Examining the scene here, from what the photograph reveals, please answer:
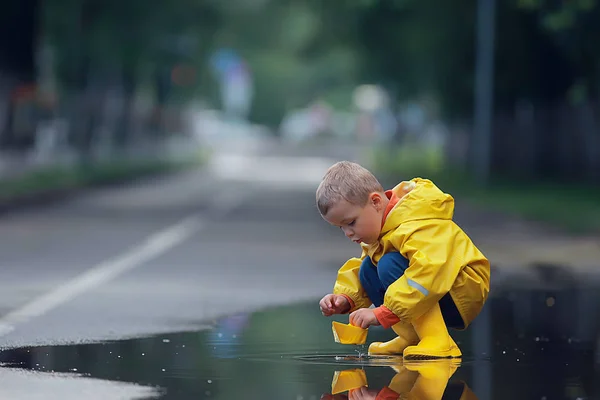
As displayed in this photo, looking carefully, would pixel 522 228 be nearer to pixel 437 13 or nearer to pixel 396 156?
pixel 437 13

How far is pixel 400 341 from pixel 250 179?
44387 millimetres

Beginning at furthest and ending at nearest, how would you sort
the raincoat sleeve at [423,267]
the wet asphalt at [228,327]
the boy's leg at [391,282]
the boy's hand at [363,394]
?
the boy's leg at [391,282], the raincoat sleeve at [423,267], the wet asphalt at [228,327], the boy's hand at [363,394]

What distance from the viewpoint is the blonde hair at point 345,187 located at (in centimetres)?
781

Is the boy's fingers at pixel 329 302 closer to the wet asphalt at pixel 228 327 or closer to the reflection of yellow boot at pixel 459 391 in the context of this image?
the wet asphalt at pixel 228 327

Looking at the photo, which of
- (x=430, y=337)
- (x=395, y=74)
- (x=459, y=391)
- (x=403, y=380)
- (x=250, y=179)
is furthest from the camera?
(x=395, y=74)

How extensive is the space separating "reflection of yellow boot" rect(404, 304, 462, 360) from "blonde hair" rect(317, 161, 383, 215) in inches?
26.8

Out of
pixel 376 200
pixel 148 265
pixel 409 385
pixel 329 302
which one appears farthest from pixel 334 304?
pixel 148 265

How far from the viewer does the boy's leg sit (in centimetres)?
802

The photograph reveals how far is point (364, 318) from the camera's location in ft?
25.7

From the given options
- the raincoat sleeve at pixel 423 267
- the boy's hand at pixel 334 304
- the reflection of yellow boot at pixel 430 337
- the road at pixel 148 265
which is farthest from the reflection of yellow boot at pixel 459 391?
the road at pixel 148 265

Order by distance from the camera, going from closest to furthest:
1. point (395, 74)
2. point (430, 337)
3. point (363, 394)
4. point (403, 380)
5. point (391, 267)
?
point (363, 394) < point (403, 380) < point (391, 267) < point (430, 337) < point (395, 74)

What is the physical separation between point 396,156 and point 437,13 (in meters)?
32.2

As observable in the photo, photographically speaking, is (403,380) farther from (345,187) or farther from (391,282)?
(345,187)

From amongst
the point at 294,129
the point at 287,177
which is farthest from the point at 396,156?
the point at 294,129
